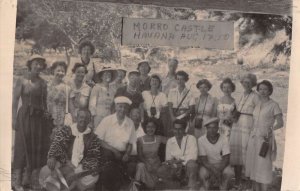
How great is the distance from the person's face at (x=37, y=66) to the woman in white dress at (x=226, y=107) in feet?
1.10

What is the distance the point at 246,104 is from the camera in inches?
29.5

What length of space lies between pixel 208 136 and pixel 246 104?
95mm

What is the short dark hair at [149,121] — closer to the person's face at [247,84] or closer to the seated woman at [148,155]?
the seated woman at [148,155]

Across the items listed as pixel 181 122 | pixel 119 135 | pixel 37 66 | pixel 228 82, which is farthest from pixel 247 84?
pixel 37 66

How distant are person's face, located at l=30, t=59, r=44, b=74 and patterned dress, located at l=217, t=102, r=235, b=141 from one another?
34 centimetres

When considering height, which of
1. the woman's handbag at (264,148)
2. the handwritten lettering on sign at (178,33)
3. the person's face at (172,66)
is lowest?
the woman's handbag at (264,148)

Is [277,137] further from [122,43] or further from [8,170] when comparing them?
[8,170]

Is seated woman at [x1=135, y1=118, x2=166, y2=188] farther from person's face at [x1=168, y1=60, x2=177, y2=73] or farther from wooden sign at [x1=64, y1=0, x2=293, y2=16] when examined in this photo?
wooden sign at [x1=64, y1=0, x2=293, y2=16]

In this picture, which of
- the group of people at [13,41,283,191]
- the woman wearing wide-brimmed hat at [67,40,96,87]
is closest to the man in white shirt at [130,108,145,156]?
the group of people at [13,41,283,191]

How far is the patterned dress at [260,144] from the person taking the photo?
0.75m

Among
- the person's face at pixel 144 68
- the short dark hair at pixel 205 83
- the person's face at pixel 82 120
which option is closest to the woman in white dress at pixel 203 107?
the short dark hair at pixel 205 83

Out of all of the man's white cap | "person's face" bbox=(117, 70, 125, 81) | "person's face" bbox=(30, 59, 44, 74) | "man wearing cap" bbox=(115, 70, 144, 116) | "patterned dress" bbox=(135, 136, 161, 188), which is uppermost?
"person's face" bbox=(30, 59, 44, 74)

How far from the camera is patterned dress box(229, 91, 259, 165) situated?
2.45 feet

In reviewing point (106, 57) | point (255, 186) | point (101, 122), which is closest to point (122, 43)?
point (106, 57)
